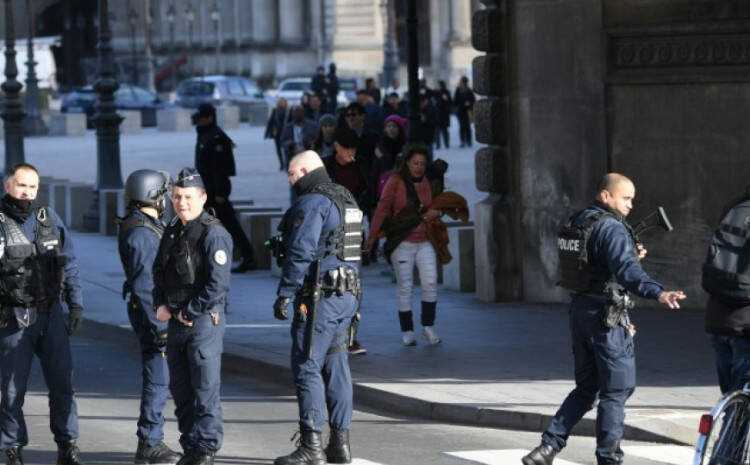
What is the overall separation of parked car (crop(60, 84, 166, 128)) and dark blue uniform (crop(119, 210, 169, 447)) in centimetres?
5240

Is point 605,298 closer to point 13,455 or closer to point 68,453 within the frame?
point 68,453

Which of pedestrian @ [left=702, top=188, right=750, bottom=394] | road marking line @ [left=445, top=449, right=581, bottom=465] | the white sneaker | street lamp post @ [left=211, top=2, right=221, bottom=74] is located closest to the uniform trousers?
road marking line @ [left=445, top=449, right=581, bottom=465]

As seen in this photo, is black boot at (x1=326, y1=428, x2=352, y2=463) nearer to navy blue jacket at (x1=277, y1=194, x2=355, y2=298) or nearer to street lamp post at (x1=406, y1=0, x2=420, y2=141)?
navy blue jacket at (x1=277, y1=194, x2=355, y2=298)

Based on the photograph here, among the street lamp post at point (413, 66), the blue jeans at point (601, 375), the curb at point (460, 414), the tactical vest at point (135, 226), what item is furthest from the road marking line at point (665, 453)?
the street lamp post at point (413, 66)

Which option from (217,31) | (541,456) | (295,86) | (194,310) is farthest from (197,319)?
(217,31)

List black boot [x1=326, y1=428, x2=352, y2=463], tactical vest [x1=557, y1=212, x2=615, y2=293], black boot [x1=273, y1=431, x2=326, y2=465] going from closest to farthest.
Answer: tactical vest [x1=557, y1=212, x2=615, y2=293]
black boot [x1=273, y1=431, x2=326, y2=465]
black boot [x1=326, y1=428, x2=352, y2=463]

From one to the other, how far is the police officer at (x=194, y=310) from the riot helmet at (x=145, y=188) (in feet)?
1.63

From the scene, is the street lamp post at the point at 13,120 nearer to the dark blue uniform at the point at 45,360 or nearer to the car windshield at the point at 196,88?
the dark blue uniform at the point at 45,360

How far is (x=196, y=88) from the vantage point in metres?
69.9

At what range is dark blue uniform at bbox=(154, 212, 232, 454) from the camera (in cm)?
1038

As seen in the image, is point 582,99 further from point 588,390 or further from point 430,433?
point 588,390

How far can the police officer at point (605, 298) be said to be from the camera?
10219 mm

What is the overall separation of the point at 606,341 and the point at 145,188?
2.83m

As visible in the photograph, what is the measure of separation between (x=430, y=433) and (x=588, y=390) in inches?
80.0
